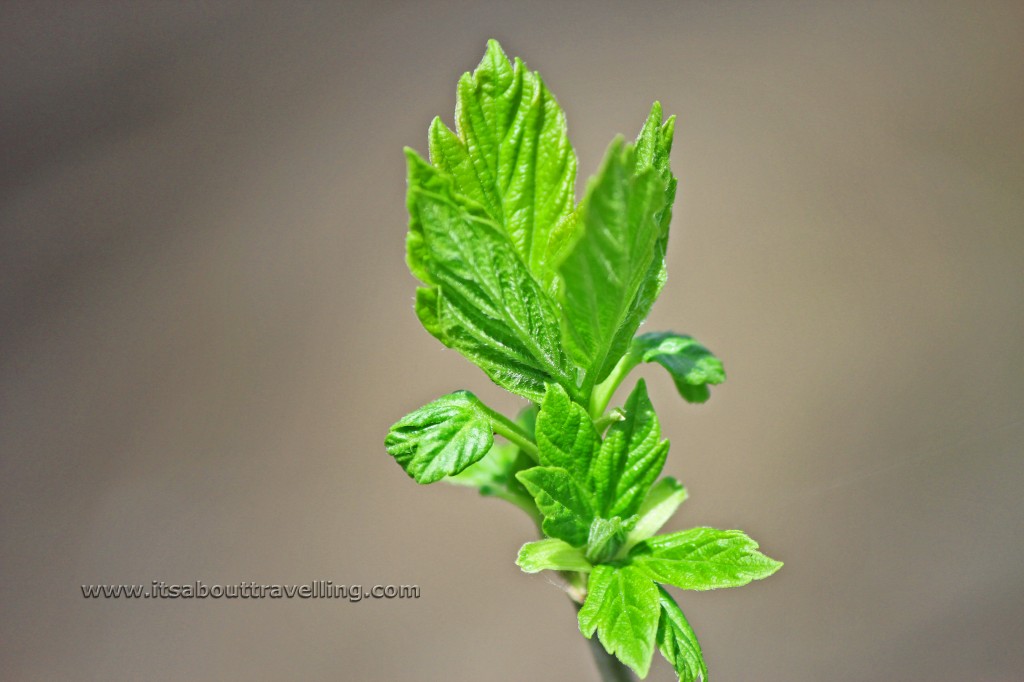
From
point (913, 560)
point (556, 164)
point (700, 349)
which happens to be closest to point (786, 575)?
point (913, 560)

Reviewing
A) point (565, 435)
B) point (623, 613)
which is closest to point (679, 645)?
point (623, 613)

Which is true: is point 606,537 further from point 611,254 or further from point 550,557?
point 611,254

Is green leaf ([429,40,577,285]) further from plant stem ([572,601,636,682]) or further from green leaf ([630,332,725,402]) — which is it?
plant stem ([572,601,636,682])

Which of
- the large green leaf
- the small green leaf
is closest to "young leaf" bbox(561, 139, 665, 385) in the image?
the large green leaf

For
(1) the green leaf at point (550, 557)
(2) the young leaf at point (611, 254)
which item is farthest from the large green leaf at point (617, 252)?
(1) the green leaf at point (550, 557)

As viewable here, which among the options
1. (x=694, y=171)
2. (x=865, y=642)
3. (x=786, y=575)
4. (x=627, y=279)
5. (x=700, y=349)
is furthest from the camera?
(x=694, y=171)

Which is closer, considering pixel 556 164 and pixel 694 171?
pixel 556 164

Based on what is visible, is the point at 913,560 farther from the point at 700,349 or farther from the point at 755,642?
the point at 700,349

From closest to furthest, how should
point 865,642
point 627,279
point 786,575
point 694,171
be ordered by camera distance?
point 627,279
point 865,642
point 786,575
point 694,171
